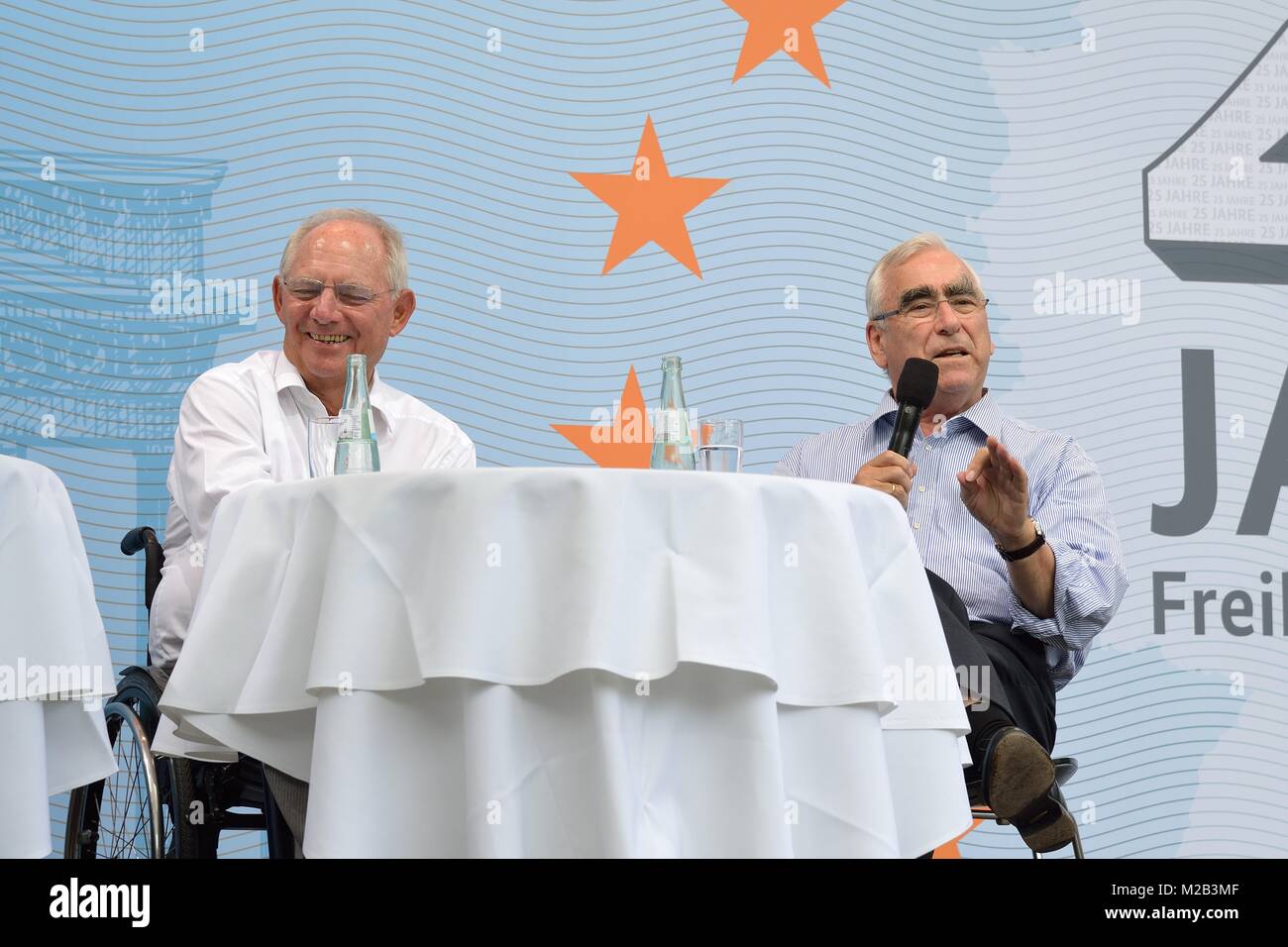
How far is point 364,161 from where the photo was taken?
3592 millimetres

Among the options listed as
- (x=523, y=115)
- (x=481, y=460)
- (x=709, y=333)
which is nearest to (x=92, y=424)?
(x=481, y=460)

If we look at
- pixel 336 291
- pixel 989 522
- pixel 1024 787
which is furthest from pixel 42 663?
pixel 989 522

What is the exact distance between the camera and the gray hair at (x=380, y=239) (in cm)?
274

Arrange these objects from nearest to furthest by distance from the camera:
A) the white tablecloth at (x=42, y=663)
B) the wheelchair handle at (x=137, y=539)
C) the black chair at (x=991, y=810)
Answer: the white tablecloth at (x=42, y=663)
the black chair at (x=991, y=810)
the wheelchair handle at (x=137, y=539)

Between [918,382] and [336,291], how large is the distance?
1.18m

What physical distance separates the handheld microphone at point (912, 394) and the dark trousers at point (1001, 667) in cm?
26

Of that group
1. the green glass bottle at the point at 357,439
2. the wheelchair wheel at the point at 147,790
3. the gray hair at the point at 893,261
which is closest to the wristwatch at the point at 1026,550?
the gray hair at the point at 893,261

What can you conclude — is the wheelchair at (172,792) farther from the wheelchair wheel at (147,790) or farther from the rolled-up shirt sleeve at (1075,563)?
the rolled-up shirt sleeve at (1075,563)

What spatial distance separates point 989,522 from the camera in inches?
93.8

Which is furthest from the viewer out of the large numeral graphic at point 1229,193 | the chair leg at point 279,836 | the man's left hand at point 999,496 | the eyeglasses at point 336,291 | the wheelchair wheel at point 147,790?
the large numeral graphic at point 1229,193

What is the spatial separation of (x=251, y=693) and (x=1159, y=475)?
Answer: 2961 mm

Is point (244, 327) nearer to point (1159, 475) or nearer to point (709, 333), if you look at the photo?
point (709, 333)

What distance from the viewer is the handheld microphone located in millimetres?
2225

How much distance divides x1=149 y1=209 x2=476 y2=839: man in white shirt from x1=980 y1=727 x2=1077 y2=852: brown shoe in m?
1.18
